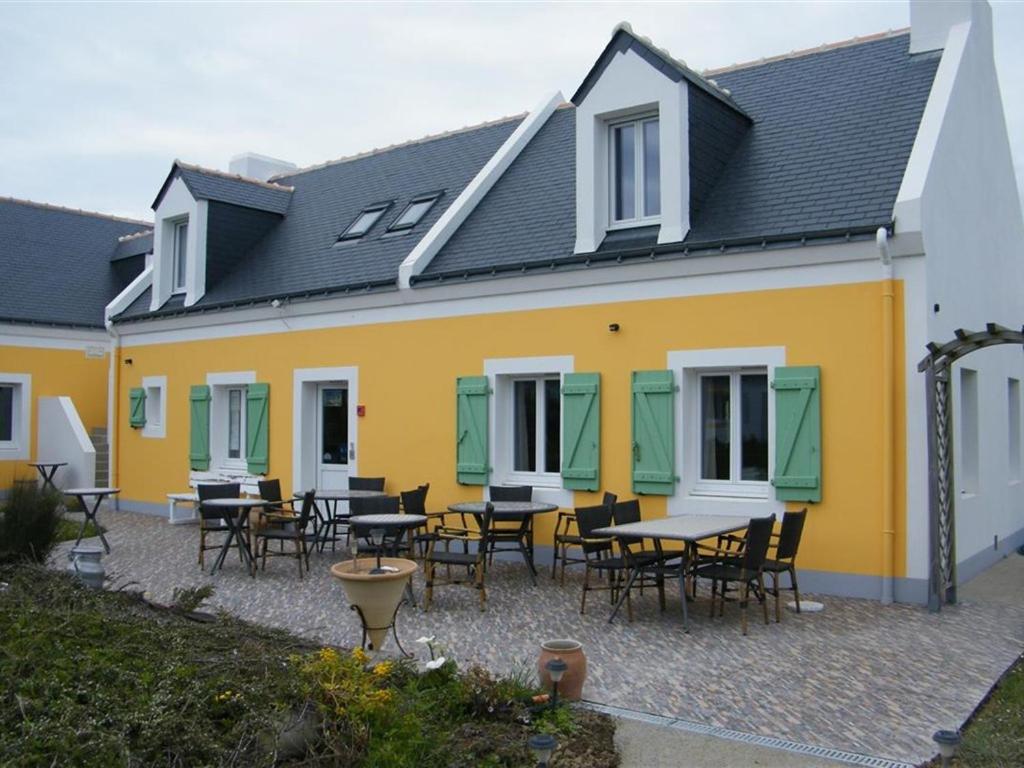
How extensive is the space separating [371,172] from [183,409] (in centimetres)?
502


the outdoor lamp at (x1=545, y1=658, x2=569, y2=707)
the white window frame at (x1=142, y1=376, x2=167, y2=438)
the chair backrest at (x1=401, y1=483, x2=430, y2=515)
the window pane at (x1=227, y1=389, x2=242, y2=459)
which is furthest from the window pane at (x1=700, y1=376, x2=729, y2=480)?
the white window frame at (x1=142, y1=376, x2=167, y2=438)

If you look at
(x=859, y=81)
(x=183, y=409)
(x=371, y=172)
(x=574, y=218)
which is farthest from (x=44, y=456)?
(x=859, y=81)

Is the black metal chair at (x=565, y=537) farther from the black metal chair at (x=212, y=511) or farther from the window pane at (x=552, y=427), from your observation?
the black metal chair at (x=212, y=511)

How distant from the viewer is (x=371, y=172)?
1577cm

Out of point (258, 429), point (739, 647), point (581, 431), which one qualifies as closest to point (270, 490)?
point (258, 429)

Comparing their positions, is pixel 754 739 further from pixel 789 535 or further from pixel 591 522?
pixel 591 522

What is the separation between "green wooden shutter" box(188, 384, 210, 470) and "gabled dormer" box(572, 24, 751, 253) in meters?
6.99

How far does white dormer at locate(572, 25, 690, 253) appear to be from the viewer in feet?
32.3

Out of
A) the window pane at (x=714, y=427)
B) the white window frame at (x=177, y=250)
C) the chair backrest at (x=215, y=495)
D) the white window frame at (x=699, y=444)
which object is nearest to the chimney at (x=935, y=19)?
the white window frame at (x=699, y=444)

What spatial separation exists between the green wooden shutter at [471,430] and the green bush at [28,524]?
4381 millimetres

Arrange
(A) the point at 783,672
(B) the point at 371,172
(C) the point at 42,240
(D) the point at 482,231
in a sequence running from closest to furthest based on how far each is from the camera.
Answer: (A) the point at 783,672 → (D) the point at 482,231 → (B) the point at 371,172 → (C) the point at 42,240

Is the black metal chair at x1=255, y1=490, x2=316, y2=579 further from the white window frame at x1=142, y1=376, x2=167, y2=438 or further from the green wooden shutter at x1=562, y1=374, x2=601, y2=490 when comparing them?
the white window frame at x1=142, y1=376, x2=167, y2=438

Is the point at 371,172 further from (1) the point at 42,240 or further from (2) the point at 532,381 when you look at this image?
(1) the point at 42,240

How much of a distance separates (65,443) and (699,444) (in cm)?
1321
